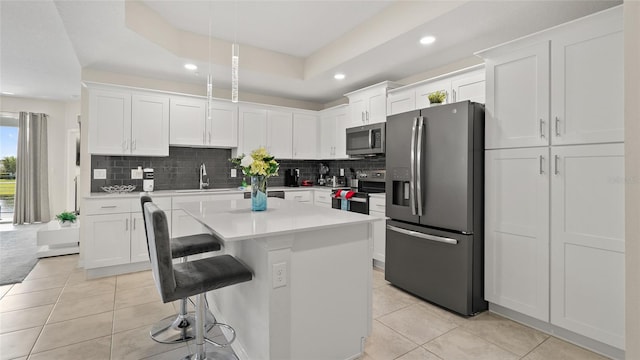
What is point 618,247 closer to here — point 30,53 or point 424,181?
point 424,181

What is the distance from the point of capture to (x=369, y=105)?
4.27 meters

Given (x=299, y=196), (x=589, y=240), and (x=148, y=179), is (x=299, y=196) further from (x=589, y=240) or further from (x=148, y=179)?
(x=589, y=240)

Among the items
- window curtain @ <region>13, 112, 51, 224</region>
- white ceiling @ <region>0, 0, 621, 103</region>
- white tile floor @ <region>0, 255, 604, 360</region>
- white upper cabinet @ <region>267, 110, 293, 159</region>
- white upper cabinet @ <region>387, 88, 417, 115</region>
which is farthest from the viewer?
window curtain @ <region>13, 112, 51, 224</region>

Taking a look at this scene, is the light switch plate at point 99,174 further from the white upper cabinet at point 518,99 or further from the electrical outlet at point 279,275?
the white upper cabinet at point 518,99

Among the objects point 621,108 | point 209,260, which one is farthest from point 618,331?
point 209,260

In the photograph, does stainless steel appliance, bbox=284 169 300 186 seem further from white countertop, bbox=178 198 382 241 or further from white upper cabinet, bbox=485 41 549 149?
white upper cabinet, bbox=485 41 549 149

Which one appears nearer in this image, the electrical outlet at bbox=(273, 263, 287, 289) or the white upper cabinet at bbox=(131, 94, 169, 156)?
the electrical outlet at bbox=(273, 263, 287, 289)

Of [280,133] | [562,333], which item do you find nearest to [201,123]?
[280,133]

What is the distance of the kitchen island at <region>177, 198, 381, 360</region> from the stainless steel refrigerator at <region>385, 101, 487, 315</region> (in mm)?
1008

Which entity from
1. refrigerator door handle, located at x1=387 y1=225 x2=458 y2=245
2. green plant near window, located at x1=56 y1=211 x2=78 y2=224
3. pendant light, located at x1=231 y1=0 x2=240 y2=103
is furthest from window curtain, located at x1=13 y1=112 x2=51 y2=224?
refrigerator door handle, located at x1=387 y1=225 x2=458 y2=245

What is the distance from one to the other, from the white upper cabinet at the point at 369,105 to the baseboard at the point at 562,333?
245cm

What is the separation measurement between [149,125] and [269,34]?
1.95 metres

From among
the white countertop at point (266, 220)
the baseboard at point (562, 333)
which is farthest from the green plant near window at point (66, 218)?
the baseboard at point (562, 333)

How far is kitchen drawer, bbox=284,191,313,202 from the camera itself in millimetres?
4812
